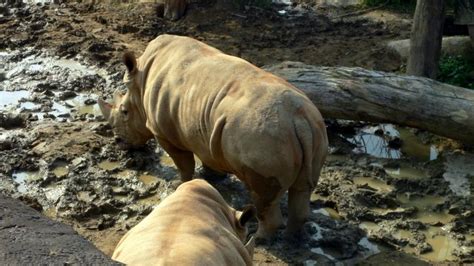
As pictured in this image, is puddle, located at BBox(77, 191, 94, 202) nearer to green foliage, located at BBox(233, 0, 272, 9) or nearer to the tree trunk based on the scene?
the tree trunk

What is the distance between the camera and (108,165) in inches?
343

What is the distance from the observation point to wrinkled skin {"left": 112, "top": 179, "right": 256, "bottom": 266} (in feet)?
12.8

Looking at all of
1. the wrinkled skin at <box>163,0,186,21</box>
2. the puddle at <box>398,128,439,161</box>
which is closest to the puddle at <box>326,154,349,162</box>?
the puddle at <box>398,128,439,161</box>

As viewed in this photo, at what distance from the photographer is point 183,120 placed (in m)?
7.34

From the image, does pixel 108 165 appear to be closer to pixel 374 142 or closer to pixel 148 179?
pixel 148 179

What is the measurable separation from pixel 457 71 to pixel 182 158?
13.9 ft

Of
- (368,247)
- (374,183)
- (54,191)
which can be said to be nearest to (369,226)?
(368,247)

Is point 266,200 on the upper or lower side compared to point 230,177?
upper

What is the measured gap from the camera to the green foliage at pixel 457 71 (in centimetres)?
1031

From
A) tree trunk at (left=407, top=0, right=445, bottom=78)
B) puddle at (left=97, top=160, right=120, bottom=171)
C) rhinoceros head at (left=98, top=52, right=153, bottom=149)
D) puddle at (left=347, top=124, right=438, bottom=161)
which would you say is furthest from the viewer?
tree trunk at (left=407, top=0, right=445, bottom=78)

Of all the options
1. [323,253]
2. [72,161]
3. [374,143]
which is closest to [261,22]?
[374,143]

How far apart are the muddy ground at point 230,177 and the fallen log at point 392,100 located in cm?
37

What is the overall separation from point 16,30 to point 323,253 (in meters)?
7.38

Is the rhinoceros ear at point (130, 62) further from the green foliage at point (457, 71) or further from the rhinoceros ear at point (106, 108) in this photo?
the green foliage at point (457, 71)
